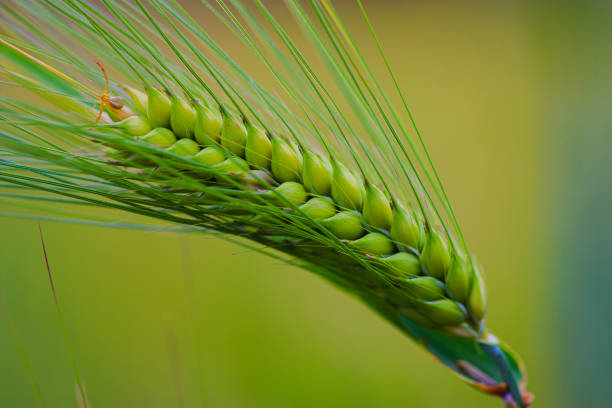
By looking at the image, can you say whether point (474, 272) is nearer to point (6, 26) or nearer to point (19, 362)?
point (6, 26)

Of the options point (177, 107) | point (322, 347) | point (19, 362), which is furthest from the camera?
point (322, 347)

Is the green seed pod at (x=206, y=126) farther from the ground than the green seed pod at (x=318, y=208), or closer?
farther from the ground

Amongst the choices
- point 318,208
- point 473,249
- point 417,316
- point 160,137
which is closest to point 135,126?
point 160,137

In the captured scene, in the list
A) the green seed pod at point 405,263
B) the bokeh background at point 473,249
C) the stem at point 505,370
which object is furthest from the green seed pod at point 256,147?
the bokeh background at point 473,249

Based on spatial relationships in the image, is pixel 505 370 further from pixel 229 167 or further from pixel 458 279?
pixel 229 167

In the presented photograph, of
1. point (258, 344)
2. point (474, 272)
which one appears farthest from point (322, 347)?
point (474, 272)

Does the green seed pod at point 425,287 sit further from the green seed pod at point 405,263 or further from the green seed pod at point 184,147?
the green seed pod at point 184,147
